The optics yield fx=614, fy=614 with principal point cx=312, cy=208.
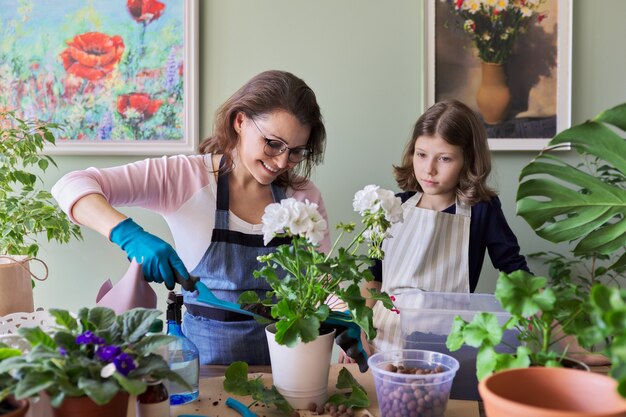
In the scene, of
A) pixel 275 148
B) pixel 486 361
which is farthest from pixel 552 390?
pixel 275 148

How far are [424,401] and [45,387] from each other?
0.55 m

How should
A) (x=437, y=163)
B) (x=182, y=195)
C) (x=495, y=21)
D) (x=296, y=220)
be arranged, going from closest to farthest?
1. (x=296, y=220)
2. (x=182, y=195)
3. (x=437, y=163)
4. (x=495, y=21)

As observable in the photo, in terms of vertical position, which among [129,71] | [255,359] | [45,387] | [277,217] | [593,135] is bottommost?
[255,359]

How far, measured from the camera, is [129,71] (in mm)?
2199

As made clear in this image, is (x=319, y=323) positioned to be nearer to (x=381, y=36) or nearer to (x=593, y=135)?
(x=593, y=135)

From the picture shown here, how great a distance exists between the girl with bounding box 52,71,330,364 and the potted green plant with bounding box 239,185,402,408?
428 mm

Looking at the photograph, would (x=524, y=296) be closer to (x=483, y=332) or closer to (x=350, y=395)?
(x=483, y=332)

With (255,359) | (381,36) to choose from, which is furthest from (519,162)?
(255,359)

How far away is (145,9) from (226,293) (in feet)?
3.80

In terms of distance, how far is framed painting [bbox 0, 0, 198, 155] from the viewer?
7.18ft

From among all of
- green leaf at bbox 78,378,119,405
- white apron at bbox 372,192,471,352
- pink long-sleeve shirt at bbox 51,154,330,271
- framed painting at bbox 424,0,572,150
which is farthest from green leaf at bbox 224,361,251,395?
framed painting at bbox 424,0,572,150

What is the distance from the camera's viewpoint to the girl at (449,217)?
1.86 m

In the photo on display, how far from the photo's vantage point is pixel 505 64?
2.10 meters

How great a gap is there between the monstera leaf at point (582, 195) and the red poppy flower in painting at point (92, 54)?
1614 millimetres
